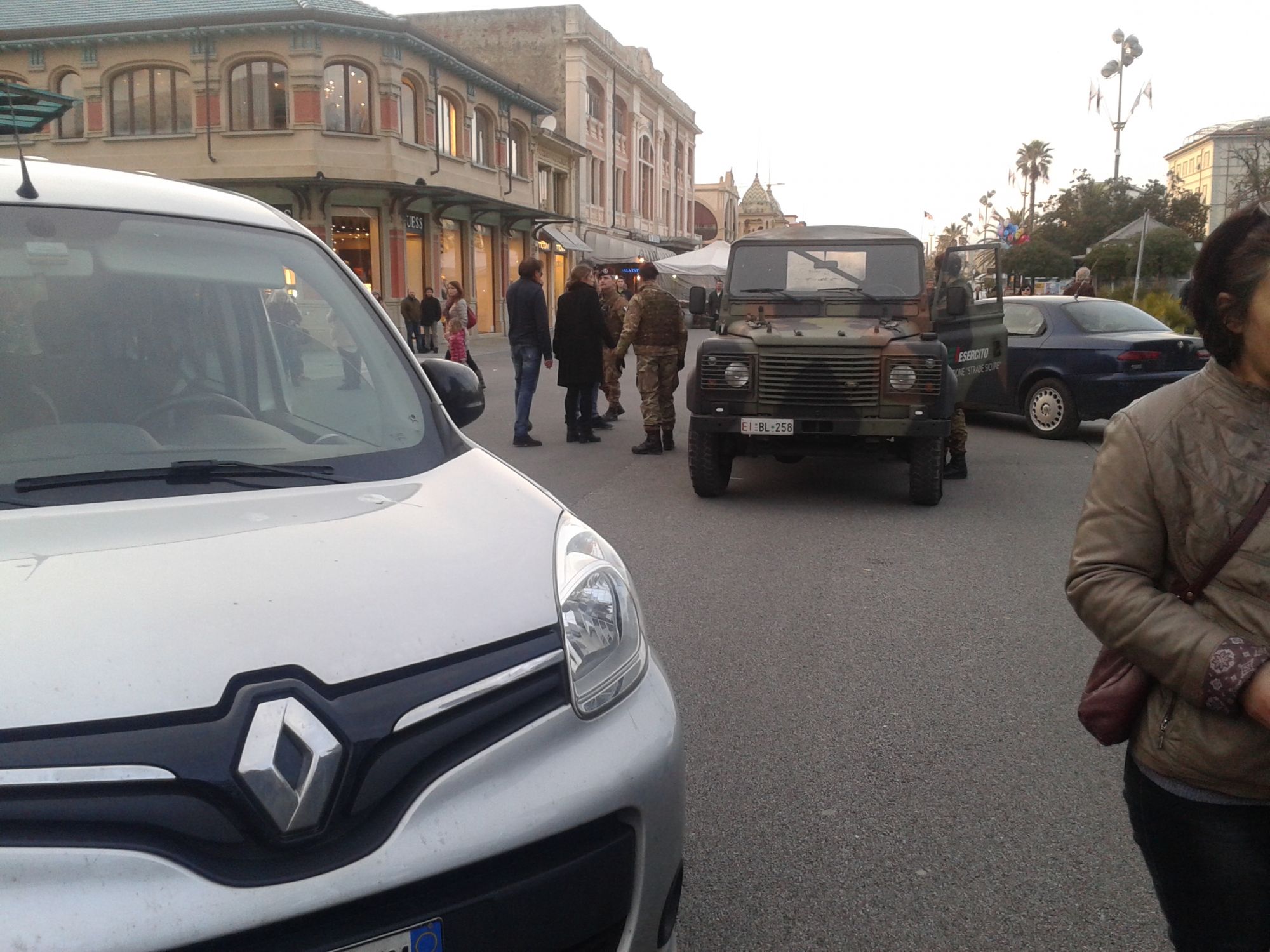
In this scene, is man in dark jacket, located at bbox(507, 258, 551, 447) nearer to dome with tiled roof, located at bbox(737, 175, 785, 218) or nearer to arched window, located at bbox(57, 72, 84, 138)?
arched window, located at bbox(57, 72, 84, 138)

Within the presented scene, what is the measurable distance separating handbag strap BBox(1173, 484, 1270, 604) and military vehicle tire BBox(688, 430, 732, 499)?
6769 millimetres

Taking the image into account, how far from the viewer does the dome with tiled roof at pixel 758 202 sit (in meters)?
120

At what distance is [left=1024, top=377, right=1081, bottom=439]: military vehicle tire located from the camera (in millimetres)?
12234

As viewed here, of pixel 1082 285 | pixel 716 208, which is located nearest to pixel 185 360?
pixel 1082 285

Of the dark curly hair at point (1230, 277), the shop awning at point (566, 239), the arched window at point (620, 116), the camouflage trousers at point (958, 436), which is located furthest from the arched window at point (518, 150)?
the dark curly hair at point (1230, 277)

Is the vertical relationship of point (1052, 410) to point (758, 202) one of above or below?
below

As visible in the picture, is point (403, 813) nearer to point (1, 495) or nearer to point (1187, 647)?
point (1, 495)

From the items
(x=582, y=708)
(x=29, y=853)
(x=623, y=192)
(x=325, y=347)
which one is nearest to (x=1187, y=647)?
(x=582, y=708)

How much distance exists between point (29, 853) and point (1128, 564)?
1677mm

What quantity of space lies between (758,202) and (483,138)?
8350cm

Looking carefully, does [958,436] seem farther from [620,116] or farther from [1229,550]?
[620,116]

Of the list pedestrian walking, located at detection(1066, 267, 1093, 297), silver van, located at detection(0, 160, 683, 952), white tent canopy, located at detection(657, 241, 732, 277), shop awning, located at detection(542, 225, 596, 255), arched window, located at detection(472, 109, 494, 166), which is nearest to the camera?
silver van, located at detection(0, 160, 683, 952)

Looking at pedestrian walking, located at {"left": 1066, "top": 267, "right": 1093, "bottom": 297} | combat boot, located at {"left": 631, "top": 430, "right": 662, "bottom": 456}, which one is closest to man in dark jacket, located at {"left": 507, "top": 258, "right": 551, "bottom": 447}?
combat boot, located at {"left": 631, "top": 430, "right": 662, "bottom": 456}

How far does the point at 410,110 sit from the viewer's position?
35.1m
